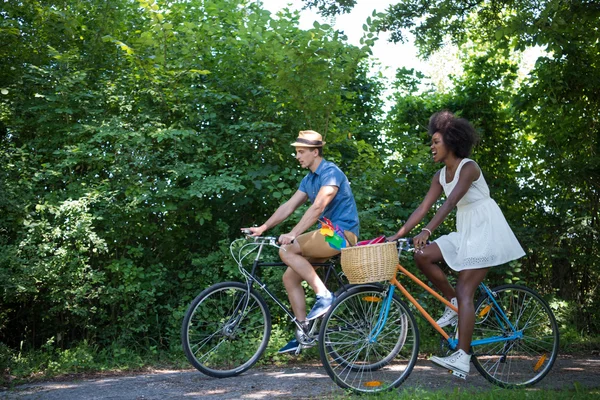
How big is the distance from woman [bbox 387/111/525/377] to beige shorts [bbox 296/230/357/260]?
0.48 m

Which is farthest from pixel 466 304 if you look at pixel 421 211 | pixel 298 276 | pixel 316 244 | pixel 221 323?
pixel 221 323

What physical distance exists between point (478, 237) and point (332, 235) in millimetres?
1151

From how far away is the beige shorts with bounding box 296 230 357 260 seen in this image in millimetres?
5496

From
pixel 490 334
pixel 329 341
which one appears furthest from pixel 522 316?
pixel 329 341

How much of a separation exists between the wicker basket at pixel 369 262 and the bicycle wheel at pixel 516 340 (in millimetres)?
1067

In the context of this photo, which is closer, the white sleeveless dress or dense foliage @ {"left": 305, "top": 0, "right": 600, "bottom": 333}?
the white sleeveless dress

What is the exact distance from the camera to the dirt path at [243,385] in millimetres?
5121

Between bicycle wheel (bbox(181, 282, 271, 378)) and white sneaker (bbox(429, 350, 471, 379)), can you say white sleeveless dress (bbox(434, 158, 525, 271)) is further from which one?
bicycle wheel (bbox(181, 282, 271, 378))

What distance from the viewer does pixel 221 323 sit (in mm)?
5590

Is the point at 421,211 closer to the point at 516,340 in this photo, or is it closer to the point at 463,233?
the point at 463,233

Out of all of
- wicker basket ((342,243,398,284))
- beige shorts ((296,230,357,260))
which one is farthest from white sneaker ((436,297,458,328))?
beige shorts ((296,230,357,260))

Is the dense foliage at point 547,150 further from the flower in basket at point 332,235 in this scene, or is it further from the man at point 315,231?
the flower in basket at point 332,235

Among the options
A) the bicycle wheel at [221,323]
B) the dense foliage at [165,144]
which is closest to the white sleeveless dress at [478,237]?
the bicycle wheel at [221,323]

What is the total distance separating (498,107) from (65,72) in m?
6.28
